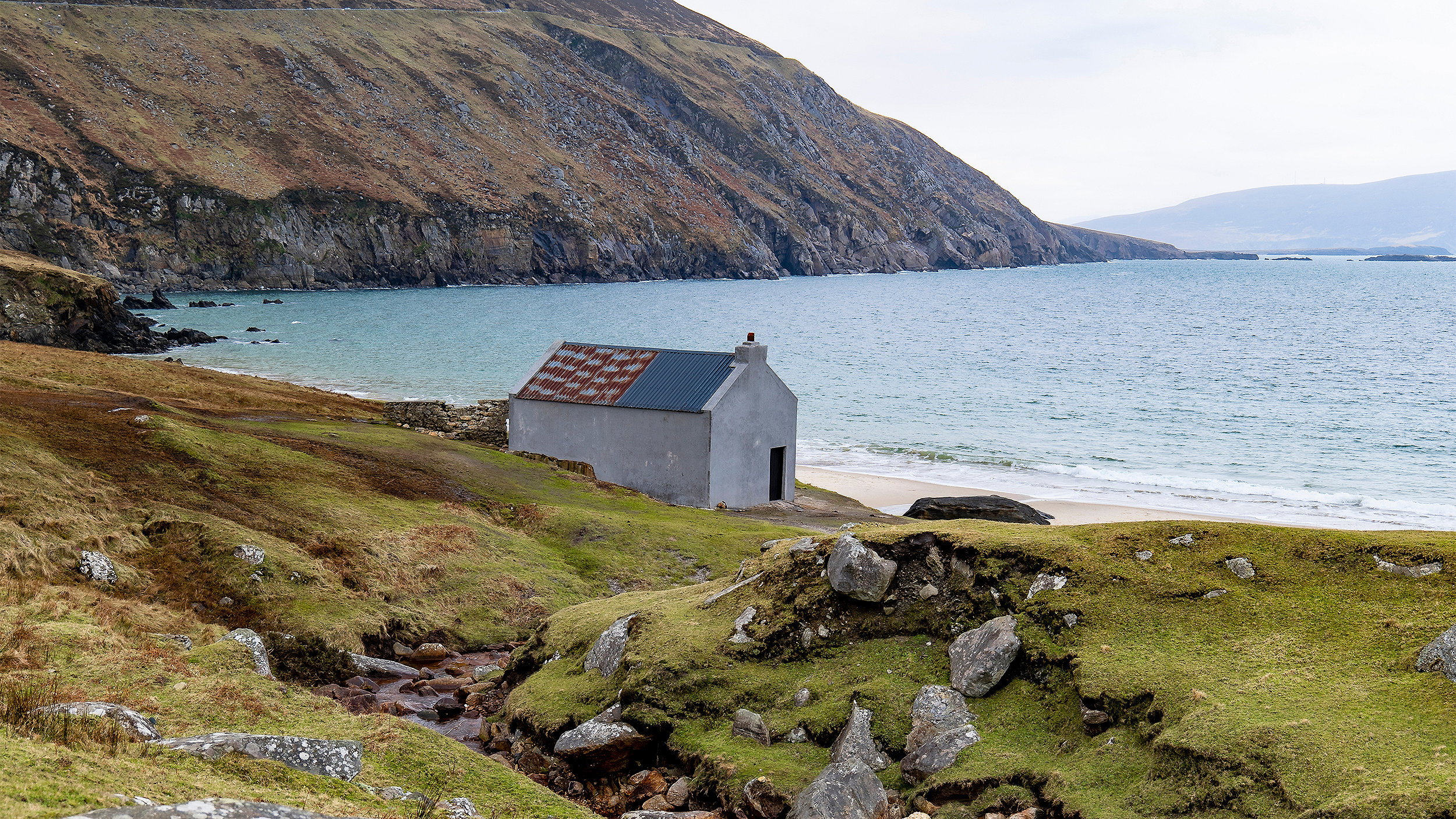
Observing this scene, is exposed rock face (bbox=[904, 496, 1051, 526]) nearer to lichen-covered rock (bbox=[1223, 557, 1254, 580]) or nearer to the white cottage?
the white cottage

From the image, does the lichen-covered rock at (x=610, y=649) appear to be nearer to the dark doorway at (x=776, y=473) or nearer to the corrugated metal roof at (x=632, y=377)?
the corrugated metal roof at (x=632, y=377)

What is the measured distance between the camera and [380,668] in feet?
59.8

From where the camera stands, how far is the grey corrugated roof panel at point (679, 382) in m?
35.2

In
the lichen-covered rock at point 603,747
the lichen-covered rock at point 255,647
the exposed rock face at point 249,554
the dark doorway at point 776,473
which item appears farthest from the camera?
the dark doorway at point 776,473

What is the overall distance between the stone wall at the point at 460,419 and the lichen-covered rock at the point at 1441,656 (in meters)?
33.8

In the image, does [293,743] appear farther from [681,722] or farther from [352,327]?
[352,327]

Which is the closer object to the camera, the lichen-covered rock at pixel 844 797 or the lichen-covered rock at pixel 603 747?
the lichen-covered rock at pixel 844 797

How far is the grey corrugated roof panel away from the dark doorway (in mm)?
4227

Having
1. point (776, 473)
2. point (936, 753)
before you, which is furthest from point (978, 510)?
point (936, 753)

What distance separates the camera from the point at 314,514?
23.8 metres

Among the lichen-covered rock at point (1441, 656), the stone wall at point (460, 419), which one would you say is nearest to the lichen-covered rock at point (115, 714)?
the lichen-covered rock at point (1441, 656)

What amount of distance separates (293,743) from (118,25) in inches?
8783

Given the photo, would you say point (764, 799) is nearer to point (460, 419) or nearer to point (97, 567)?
point (97, 567)

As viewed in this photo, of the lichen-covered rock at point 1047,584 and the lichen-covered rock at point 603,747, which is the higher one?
the lichen-covered rock at point 1047,584
